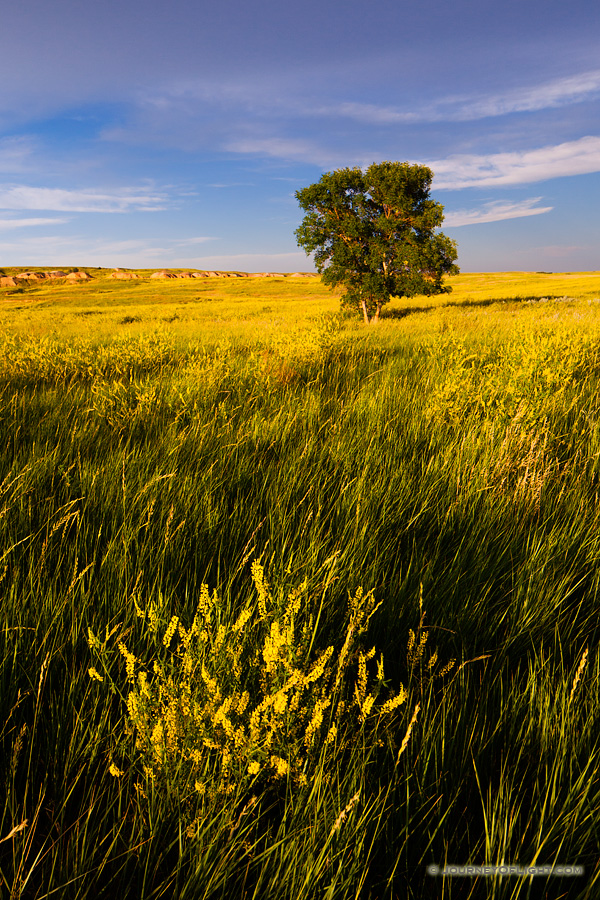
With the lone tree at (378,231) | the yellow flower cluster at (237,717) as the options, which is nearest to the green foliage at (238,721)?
the yellow flower cluster at (237,717)

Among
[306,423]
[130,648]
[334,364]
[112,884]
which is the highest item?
[334,364]

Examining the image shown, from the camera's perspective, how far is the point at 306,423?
3.71 metres

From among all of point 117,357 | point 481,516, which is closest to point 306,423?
point 481,516

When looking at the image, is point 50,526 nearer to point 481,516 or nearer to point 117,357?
point 481,516

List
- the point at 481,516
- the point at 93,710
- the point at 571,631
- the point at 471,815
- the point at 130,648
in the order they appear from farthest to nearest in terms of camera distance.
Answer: the point at 481,516
the point at 571,631
the point at 130,648
the point at 93,710
the point at 471,815

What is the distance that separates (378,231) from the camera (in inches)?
764

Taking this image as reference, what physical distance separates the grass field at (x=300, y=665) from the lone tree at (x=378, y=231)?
1745 centimetres

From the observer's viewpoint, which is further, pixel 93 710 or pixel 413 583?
pixel 413 583

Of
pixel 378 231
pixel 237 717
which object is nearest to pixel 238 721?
pixel 237 717

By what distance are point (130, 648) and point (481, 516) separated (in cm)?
181

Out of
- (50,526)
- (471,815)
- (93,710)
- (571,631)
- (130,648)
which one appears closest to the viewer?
(471,815)

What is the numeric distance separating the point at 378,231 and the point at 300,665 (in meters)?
21.6

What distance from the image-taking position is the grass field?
0.91m

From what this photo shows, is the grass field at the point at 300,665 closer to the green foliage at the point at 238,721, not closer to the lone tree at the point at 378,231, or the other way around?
the green foliage at the point at 238,721
